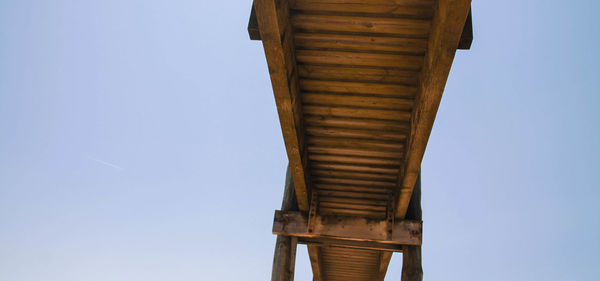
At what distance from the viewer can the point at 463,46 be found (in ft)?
9.91

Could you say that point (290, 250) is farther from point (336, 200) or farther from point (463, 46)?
point (463, 46)

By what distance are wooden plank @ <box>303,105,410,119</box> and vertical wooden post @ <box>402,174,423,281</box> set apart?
7.16ft

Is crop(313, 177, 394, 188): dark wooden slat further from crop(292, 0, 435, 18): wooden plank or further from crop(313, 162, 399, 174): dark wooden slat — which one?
crop(292, 0, 435, 18): wooden plank

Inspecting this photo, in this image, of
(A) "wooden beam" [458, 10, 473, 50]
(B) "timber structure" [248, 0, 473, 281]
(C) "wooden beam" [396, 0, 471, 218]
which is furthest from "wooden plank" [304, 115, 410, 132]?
(A) "wooden beam" [458, 10, 473, 50]

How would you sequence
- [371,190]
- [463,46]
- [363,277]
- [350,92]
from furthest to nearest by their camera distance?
1. [363,277]
2. [371,190]
3. [350,92]
4. [463,46]

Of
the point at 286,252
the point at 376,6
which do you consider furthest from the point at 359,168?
the point at 376,6

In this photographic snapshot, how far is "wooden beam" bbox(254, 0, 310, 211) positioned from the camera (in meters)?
2.71

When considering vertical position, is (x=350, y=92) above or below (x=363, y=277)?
above

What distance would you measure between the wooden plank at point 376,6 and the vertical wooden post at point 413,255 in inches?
136

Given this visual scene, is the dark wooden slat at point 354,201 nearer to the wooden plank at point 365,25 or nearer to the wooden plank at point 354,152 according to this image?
the wooden plank at point 354,152

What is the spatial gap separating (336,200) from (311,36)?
307cm

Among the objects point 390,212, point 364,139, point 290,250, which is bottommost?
point 290,250

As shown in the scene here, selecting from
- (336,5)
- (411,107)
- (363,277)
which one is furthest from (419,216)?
(363,277)

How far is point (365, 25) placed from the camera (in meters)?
3.24
